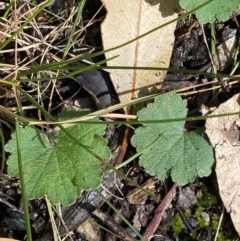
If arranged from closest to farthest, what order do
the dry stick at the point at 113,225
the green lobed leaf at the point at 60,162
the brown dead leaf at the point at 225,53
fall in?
the green lobed leaf at the point at 60,162 < the dry stick at the point at 113,225 < the brown dead leaf at the point at 225,53

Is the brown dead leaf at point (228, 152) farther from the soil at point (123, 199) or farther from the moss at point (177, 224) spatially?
the moss at point (177, 224)

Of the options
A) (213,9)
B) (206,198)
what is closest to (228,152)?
(206,198)

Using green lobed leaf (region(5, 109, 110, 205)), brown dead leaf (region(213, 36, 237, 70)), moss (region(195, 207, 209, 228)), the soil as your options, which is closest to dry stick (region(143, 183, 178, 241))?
the soil

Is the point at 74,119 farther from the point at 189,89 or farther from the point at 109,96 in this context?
the point at 189,89

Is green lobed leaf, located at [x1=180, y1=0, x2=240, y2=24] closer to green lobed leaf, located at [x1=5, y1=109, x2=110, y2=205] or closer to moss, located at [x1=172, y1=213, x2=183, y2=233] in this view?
green lobed leaf, located at [x1=5, y1=109, x2=110, y2=205]

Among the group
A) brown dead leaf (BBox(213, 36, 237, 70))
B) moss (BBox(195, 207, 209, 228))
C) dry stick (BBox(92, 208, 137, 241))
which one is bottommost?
moss (BBox(195, 207, 209, 228))

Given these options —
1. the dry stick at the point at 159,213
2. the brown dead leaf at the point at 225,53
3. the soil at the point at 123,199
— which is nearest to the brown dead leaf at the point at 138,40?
the soil at the point at 123,199

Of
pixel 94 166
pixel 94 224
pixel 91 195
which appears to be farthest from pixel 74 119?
pixel 94 224
